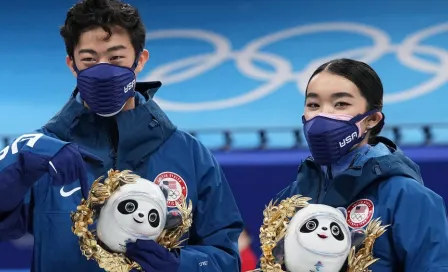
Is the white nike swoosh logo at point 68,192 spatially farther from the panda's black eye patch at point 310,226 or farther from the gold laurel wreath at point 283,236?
the panda's black eye patch at point 310,226

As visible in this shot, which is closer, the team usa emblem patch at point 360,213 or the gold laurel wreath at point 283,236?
the gold laurel wreath at point 283,236

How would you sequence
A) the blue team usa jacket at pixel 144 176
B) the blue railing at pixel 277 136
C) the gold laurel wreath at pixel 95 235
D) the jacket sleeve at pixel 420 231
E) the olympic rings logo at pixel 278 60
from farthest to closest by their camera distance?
the olympic rings logo at pixel 278 60
the blue railing at pixel 277 136
the blue team usa jacket at pixel 144 176
the jacket sleeve at pixel 420 231
the gold laurel wreath at pixel 95 235

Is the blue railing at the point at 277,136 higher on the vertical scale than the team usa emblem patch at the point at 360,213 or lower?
lower

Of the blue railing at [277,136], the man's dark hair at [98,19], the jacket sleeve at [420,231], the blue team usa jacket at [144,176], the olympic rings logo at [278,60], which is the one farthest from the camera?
the olympic rings logo at [278,60]

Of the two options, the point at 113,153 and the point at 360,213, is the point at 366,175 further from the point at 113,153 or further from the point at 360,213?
the point at 113,153

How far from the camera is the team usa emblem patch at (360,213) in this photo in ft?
7.55

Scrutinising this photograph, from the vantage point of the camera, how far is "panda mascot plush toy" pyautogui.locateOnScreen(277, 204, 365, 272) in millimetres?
2105

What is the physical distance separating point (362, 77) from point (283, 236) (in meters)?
0.60

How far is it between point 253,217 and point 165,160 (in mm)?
3315

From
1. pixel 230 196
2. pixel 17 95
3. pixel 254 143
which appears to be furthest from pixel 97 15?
pixel 17 95

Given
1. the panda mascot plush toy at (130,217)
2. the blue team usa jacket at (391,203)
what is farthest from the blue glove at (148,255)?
the blue team usa jacket at (391,203)

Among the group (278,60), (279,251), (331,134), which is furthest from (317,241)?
(278,60)

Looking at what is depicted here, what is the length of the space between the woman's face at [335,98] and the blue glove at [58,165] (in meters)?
0.69

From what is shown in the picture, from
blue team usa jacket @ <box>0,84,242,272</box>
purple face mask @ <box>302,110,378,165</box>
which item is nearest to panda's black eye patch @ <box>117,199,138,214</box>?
blue team usa jacket @ <box>0,84,242,272</box>
